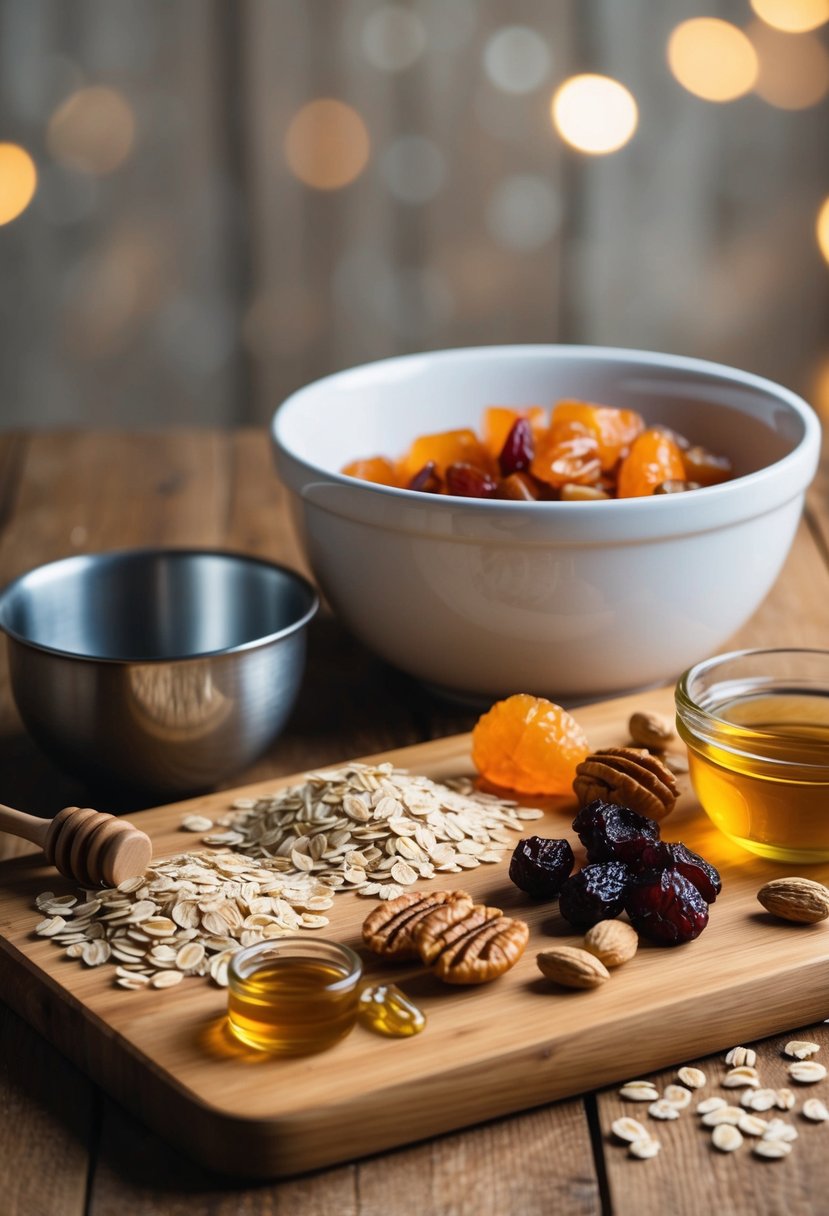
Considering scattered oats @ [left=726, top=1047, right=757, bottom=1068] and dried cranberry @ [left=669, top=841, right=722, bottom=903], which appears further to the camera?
dried cranberry @ [left=669, top=841, right=722, bottom=903]

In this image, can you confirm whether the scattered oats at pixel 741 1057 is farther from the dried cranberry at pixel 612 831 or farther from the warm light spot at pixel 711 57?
the warm light spot at pixel 711 57

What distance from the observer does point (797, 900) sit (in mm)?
986

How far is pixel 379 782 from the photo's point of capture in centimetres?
116

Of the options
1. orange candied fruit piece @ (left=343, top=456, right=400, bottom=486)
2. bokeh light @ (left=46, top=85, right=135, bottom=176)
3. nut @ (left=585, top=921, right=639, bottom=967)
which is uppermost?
bokeh light @ (left=46, top=85, right=135, bottom=176)

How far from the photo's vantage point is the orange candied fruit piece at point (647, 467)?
137 cm

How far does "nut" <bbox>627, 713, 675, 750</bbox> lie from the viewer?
1266 millimetres

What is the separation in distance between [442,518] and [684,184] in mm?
2234

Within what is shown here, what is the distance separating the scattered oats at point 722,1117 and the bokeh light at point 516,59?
268 centimetres

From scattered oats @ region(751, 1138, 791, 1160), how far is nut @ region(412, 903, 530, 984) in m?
0.19

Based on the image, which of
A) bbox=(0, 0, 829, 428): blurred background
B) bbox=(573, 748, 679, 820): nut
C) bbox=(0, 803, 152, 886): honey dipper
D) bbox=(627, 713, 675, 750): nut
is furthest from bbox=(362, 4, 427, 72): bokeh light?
bbox=(0, 803, 152, 886): honey dipper

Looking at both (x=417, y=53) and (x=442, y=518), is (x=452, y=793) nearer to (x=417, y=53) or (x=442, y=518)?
(x=442, y=518)

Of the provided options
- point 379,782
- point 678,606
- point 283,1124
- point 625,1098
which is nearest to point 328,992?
point 283,1124

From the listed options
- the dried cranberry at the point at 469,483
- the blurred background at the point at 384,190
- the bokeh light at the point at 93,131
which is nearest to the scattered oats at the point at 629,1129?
the dried cranberry at the point at 469,483

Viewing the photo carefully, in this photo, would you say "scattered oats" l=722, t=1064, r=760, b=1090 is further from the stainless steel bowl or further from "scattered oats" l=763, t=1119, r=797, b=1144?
the stainless steel bowl
